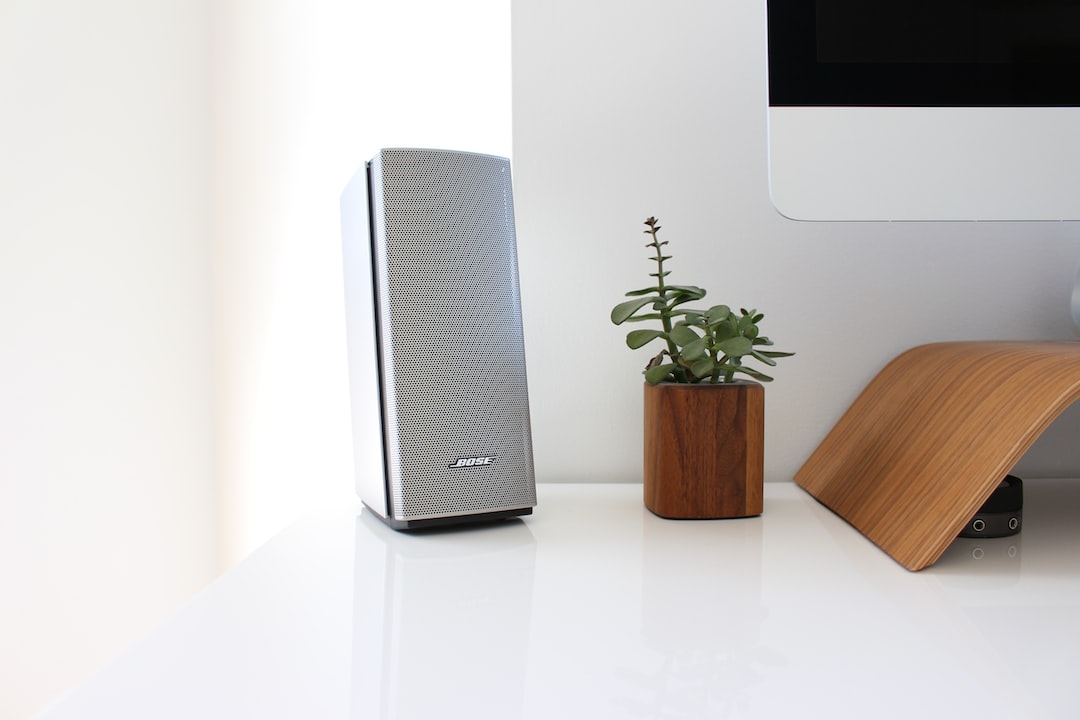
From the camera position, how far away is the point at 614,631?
390 mm

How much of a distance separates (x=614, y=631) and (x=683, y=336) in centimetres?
29

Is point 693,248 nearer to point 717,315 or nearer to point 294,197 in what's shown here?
point 717,315

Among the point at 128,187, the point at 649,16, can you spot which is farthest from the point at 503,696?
the point at 128,187

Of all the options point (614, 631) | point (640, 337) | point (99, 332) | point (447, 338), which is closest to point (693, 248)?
Answer: point (640, 337)

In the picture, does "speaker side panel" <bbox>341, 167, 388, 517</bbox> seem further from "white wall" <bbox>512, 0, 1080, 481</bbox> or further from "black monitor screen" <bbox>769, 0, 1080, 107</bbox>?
"black monitor screen" <bbox>769, 0, 1080, 107</bbox>

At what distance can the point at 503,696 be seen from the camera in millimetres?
316

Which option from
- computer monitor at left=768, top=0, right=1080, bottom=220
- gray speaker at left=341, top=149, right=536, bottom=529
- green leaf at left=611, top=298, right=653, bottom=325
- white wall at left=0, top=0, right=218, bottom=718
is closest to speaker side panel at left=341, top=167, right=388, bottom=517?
gray speaker at left=341, top=149, right=536, bottom=529

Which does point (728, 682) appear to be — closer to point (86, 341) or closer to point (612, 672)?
point (612, 672)

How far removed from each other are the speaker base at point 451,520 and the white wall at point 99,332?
617 millimetres

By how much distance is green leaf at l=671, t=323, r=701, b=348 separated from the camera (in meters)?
0.63

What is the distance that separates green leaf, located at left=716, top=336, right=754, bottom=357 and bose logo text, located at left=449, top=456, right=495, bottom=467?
0.66 ft

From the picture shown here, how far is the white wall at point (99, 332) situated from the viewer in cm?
95

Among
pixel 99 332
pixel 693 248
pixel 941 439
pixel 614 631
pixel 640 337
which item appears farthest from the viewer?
pixel 99 332

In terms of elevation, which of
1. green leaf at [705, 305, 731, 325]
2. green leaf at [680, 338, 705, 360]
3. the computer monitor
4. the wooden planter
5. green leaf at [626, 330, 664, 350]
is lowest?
the wooden planter
